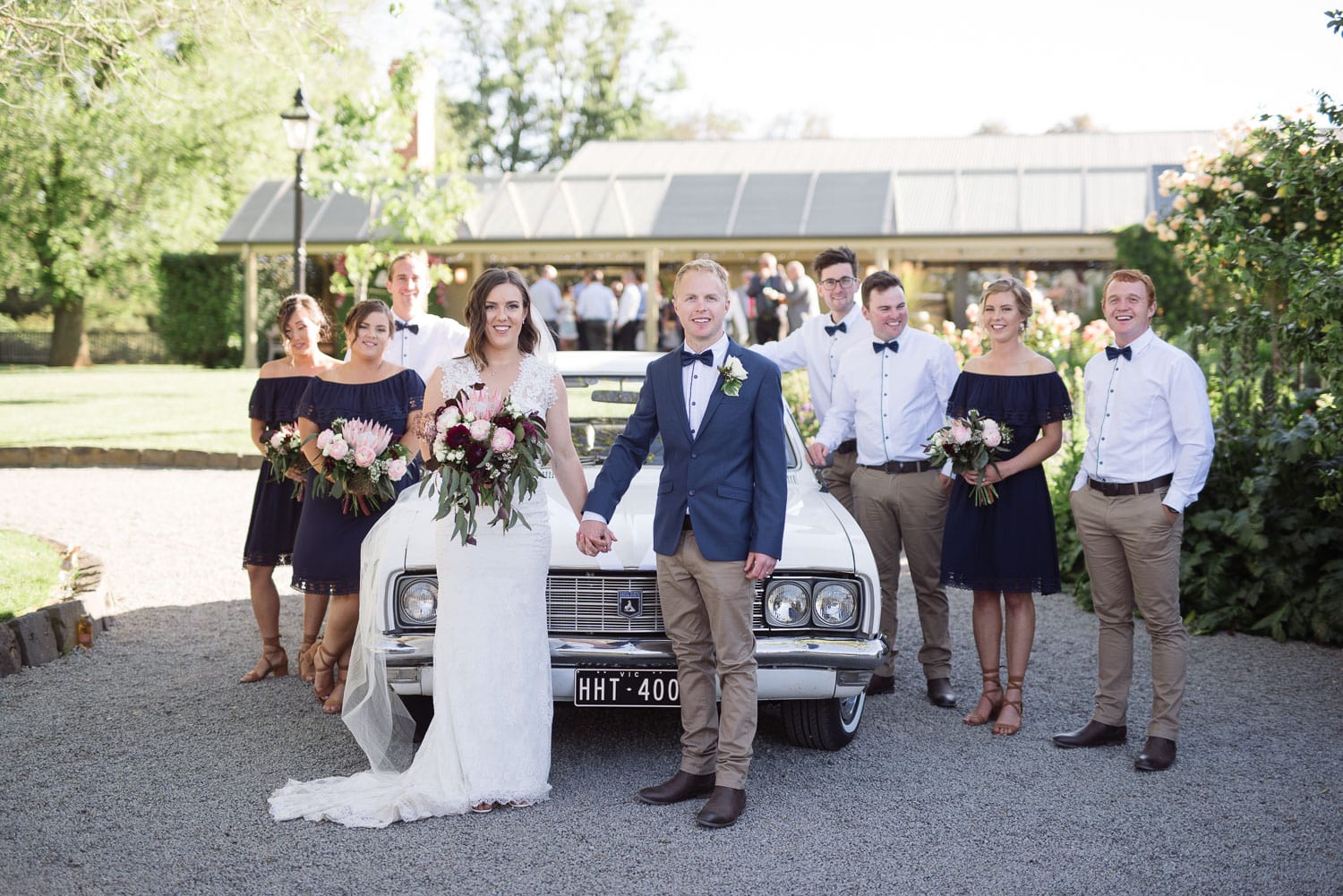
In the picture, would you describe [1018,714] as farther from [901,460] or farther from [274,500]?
[274,500]

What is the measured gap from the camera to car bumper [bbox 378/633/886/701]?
4.90m

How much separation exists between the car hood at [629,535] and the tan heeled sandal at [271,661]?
1439 mm

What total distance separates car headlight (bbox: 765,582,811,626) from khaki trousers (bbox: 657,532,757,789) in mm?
211

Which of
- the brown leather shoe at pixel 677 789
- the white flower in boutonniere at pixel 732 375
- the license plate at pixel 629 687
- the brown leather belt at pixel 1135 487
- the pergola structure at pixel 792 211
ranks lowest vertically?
the brown leather shoe at pixel 677 789

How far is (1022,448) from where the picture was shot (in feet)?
19.0

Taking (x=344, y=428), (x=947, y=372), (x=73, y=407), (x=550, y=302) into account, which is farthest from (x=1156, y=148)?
(x=344, y=428)

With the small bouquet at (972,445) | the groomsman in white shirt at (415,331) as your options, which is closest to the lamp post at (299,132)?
the groomsman in white shirt at (415,331)

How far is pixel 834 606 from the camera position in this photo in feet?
16.5

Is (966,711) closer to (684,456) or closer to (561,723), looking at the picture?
(561,723)

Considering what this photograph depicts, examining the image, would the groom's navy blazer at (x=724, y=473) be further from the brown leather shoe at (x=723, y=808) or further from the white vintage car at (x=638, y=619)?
the brown leather shoe at (x=723, y=808)

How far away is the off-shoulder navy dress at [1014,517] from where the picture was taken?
573 cm

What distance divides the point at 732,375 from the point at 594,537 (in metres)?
0.80

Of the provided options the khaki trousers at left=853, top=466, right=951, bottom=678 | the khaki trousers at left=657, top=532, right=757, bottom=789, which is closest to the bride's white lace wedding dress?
the khaki trousers at left=657, top=532, right=757, bottom=789

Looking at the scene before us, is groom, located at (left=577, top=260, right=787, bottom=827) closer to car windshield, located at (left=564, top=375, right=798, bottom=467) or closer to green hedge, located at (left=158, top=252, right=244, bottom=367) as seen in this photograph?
car windshield, located at (left=564, top=375, right=798, bottom=467)
